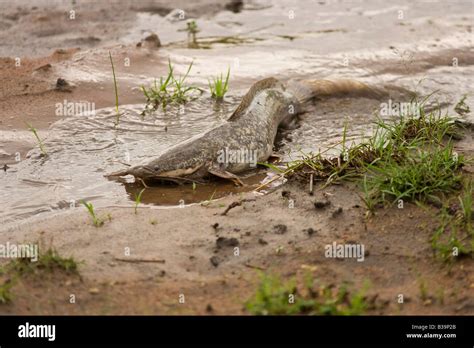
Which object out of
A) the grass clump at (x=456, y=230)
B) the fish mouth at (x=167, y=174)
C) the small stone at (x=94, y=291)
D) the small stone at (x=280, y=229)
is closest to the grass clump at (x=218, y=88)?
the fish mouth at (x=167, y=174)

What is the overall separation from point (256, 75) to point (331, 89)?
42.9 inches

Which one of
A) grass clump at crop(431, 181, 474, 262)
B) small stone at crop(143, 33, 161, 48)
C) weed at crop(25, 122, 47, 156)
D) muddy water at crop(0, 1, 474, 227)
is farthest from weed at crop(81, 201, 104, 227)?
small stone at crop(143, 33, 161, 48)

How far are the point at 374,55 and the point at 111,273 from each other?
639 cm

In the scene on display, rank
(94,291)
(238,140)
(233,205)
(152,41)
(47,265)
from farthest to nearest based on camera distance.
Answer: (152,41) < (238,140) < (233,205) < (47,265) < (94,291)

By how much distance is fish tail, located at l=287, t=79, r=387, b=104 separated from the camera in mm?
8633

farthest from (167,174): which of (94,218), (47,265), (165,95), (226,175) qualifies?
(165,95)

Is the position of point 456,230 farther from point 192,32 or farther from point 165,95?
point 192,32

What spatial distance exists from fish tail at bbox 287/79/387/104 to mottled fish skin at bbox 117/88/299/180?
81 cm

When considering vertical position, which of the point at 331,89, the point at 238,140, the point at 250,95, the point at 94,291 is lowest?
the point at 94,291

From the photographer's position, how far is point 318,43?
35.2ft

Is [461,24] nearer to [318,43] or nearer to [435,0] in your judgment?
[435,0]

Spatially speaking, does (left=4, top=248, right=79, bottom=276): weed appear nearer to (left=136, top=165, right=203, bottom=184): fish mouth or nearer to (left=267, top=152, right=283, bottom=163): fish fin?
(left=136, top=165, right=203, bottom=184): fish mouth

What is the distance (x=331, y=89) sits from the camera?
8812 millimetres

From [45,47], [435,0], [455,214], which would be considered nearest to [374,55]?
[435,0]
